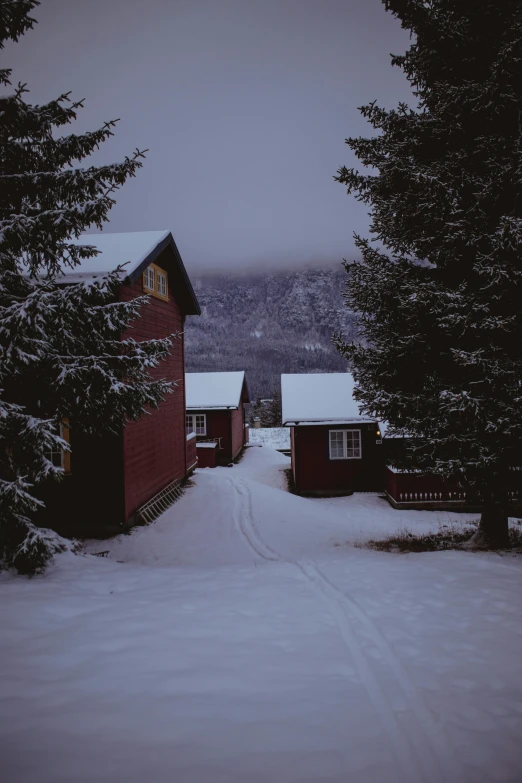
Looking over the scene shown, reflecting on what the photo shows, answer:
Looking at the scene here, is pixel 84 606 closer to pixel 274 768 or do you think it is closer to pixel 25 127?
pixel 274 768

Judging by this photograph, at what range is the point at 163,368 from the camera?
42.5 feet

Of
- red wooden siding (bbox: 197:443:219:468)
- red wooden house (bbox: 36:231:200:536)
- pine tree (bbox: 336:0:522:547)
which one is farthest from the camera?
red wooden siding (bbox: 197:443:219:468)

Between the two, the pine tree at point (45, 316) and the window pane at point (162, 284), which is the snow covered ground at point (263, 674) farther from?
the window pane at point (162, 284)

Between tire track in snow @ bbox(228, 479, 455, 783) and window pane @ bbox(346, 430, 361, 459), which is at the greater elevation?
window pane @ bbox(346, 430, 361, 459)

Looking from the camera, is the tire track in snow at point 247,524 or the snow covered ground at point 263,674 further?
the tire track in snow at point 247,524

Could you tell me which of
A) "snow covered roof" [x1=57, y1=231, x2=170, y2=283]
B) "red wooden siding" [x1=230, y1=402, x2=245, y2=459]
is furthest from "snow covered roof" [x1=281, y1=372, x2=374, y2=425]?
"snow covered roof" [x1=57, y1=231, x2=170, y2=283]

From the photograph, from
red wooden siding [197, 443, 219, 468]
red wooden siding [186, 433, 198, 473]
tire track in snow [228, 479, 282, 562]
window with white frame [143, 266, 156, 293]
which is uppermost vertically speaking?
window with white frame [143, 266, 156, 293]

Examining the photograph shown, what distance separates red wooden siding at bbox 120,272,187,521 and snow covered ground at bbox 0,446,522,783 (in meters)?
3.92

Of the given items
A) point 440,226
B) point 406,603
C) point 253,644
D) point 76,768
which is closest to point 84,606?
point 253,644

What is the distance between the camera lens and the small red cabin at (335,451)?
17.8 m

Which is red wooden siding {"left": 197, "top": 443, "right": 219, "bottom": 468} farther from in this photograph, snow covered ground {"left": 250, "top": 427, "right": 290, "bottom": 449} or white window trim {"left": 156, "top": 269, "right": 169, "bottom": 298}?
snow covered ground {"left": 250, "top": 427, "right": 290, "bottom": 449}

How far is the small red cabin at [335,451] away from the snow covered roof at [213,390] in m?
8.29

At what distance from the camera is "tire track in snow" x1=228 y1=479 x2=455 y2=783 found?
255 centimetres

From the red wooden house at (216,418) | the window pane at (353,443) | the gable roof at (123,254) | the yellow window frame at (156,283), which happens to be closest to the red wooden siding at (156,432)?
the yellow window frame at (156,283)
